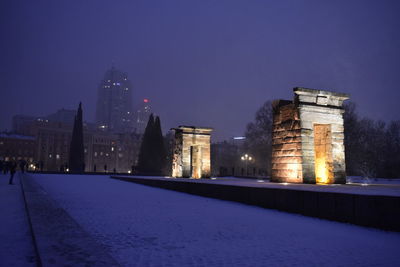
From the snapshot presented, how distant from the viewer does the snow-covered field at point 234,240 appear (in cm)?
404

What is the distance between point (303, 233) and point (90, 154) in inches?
4250

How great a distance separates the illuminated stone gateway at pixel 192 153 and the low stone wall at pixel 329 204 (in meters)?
13.4

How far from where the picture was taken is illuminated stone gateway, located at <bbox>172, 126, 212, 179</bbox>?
25.0 metres

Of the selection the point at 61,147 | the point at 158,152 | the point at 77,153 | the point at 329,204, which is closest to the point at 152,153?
the point at 158,152

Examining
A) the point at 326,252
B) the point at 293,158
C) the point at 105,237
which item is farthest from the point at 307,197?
the point at 293,158

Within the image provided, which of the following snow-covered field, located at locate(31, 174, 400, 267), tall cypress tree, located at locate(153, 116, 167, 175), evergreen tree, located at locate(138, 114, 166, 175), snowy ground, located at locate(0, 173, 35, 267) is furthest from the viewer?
tall cypress tree, located at locate(153, 116, 167, 175)

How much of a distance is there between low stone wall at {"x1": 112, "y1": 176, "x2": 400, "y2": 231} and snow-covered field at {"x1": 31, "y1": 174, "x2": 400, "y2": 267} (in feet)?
0.86

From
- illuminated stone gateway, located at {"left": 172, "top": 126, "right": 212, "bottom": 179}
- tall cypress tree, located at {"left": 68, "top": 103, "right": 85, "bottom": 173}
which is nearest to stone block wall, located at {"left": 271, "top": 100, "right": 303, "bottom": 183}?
illuminated stone gateway, located at {"left": 172, "top": 126, "right": 212, "bottom": 179}

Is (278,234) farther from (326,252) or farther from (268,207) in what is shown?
(268,207)

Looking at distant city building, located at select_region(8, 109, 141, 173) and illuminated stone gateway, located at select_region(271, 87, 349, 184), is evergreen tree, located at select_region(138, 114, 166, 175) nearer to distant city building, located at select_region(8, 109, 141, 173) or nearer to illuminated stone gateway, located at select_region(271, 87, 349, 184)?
illuminated stone gateway, located at select_region(271, 87, 349, 184)

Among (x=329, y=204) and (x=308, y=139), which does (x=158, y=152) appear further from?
(x=329, y=204)

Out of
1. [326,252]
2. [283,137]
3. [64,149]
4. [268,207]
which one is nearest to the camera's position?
[326,252]

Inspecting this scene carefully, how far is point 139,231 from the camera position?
5.73 m

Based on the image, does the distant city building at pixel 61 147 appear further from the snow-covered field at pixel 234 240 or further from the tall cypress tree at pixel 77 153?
the snow-covered field at pixel 234 240
